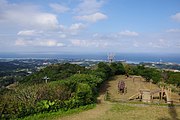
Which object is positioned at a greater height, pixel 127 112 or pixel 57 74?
pixel 57 74

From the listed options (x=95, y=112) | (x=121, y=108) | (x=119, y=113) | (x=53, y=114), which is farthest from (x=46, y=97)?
(x=121, y=108)

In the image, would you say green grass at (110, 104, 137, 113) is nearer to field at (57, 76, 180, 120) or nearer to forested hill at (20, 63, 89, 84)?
field at (57, 76, 180, 120)

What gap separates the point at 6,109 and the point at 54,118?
220cm

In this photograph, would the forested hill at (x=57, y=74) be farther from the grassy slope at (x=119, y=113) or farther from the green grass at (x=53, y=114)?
the green grass at (x=53, y=114)

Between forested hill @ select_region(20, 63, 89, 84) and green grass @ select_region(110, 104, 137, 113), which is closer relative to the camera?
green grass @ select_region(110, 104, 137, 113)

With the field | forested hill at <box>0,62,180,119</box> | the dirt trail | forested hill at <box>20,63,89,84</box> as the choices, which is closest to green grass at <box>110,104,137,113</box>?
the field

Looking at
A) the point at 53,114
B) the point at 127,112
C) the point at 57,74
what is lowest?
the point at 127,112

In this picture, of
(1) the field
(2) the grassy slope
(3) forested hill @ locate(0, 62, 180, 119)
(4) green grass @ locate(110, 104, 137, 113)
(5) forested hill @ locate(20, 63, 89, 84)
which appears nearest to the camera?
(3) forested hill @ locate(0, 62, 180, 119)

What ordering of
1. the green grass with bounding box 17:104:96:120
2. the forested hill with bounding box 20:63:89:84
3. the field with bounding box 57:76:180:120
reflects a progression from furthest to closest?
the forested hill with bounding box 20:63:89:84 < the field with bounding box 57:76:180:120 < the green grass with bounding box 17:104:96:120

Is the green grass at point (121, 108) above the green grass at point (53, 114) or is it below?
below

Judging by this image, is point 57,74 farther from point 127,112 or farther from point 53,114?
point 53,114

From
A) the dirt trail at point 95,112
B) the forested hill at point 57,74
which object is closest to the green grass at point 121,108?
the dirt trail at point 95,112

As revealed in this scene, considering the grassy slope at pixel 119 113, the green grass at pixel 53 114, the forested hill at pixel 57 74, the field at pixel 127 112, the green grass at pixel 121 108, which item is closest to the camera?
the green grass at pixel 53 114

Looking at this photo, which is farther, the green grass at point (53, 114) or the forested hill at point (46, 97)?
the green grass at point (53, 114)
